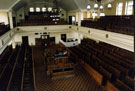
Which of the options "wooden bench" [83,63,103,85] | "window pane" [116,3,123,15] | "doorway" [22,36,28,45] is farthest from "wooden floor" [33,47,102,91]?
"doorway" [22,36,28,45]

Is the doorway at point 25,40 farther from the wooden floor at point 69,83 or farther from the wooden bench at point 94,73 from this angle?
the wooden bench at point 94,73

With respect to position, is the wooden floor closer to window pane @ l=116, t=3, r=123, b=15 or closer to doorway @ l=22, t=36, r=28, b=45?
window pane @ l=116, t=3, r=123, b=15

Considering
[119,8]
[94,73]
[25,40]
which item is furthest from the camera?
[25,40]

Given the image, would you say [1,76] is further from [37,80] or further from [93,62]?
[93,62]

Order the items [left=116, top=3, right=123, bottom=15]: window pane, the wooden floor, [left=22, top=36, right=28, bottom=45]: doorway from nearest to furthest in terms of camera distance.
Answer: the wooden floor → [left=116, top=3, right=123, bottom=15]: window pane → [left=22, top=36, right=28, bottom=45]: doorway

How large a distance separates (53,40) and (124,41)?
12549 millimetres

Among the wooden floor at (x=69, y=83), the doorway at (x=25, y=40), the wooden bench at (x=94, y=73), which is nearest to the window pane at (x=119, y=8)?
the wooden bench at (x=94, y=73)

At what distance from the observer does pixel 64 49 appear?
14008 millimetres

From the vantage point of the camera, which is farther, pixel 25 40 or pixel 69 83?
pixel 25 40

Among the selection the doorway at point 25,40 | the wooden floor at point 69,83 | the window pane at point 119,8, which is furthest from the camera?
the doorway at point 25,40

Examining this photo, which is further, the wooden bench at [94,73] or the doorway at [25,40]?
the doorway at [25,40]

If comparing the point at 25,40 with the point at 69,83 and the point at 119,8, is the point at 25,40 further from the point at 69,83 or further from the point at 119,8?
the point at 119,8

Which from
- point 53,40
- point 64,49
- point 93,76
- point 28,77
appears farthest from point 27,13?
point 93,76

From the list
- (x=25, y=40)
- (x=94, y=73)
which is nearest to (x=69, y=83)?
(x=94, y=73)
